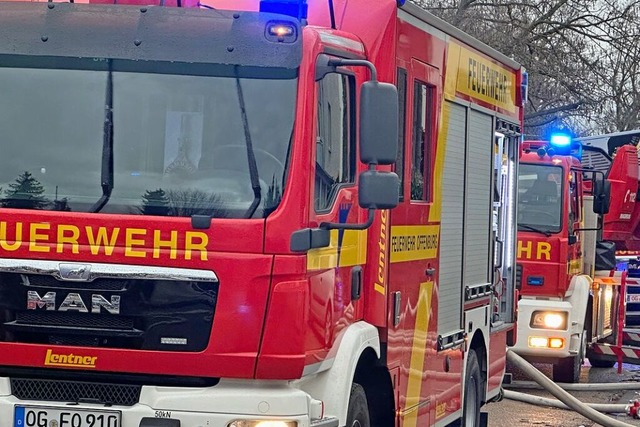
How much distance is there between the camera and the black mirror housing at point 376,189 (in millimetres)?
6070

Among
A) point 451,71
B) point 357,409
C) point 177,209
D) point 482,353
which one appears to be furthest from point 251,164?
point 482,353

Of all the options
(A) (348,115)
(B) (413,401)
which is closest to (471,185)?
(B) (413,401)

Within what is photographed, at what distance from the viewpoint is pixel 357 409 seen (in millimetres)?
6871

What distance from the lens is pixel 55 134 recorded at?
6047 mm

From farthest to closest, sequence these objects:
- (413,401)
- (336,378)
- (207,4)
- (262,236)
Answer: (413,401) < (207,4) < (336,378) < (262,236)

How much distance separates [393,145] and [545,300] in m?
8.34

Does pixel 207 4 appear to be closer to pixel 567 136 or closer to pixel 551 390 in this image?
pixel 551 390

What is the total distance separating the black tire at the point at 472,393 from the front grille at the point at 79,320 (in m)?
3.93

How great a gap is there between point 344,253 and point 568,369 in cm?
854

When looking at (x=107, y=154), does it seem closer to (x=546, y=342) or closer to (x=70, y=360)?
(x=70, y=360)

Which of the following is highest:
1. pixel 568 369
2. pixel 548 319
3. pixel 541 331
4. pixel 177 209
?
pixel 177 209

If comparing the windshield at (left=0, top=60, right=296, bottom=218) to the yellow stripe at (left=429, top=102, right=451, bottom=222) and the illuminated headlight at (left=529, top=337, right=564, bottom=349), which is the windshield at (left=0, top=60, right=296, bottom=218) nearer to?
the yellow stripe at (left=429, top=102, right=451, bottom=222)

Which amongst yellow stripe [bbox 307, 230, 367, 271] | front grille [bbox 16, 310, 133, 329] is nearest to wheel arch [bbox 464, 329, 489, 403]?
yellow stripe [bbox 307, 230, 367, 271]

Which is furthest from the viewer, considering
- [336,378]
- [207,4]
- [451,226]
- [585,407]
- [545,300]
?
[545,300]
